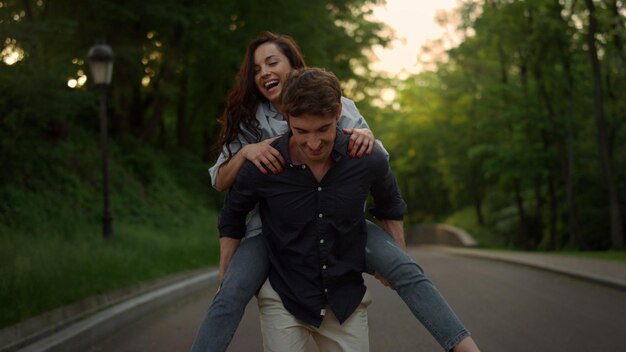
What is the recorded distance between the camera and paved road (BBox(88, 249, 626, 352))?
766 cm

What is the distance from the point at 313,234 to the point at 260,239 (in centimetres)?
30

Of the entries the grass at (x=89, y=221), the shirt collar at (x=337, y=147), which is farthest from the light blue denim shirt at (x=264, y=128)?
the grass at (x=89, y=221)

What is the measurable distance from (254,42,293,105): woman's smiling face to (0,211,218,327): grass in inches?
168

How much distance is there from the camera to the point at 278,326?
11.0ft

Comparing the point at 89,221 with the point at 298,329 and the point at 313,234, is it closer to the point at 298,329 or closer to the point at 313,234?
the point at 298,329

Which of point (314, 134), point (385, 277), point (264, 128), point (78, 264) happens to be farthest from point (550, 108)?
point (314, 134)

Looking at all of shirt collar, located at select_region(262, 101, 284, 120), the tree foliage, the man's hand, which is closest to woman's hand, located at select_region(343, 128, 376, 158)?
shirt collar, located at select_region(262, 101, 284, 120)

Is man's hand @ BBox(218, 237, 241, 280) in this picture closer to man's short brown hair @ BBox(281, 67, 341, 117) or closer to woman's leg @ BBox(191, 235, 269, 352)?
woman's leg @ BBox(191, 235, 269, 352)

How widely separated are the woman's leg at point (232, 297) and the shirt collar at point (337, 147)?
420 millimetres

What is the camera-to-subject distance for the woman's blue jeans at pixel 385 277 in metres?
3.20

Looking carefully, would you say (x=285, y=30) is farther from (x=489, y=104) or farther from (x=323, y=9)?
(x=489, y=104)

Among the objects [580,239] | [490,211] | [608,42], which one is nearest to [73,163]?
[608,42]

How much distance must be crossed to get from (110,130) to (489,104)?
13.9 metres

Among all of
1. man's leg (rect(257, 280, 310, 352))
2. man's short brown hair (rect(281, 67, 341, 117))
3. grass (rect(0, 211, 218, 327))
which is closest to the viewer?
man's short brown hair (rect(281, 67, 341, 117))
